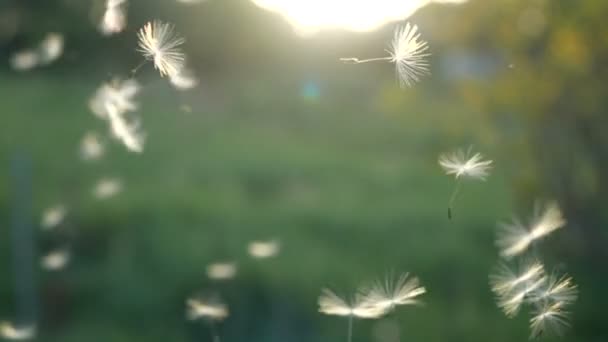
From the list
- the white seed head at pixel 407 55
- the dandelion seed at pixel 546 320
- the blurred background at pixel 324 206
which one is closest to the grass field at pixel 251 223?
the blurred background at pixel 324 206

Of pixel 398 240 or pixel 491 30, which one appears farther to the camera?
pixel 398 240

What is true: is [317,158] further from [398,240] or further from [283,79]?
[283,79]

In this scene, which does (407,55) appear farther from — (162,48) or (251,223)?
(251,223)

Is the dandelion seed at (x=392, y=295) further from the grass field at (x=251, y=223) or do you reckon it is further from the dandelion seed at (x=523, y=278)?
the grass field at (x=251, y=223)

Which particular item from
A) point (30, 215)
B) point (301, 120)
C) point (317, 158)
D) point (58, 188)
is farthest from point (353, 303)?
point (301, 120)

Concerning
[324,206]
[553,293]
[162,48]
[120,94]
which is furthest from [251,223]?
[553,293]

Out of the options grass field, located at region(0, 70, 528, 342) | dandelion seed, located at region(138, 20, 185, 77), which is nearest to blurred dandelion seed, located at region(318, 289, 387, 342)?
dandelion seed, located at region(138, 20, 185, 77)
